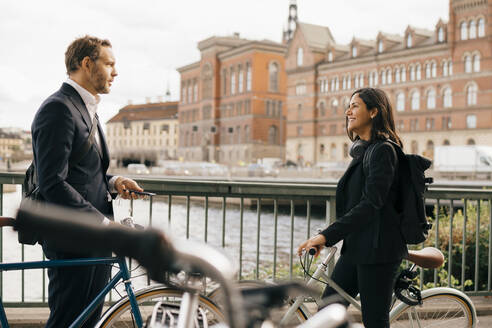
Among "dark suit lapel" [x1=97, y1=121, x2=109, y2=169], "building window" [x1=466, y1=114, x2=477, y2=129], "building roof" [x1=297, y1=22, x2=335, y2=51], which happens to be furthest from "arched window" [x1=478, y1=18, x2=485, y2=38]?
"dark suit lapel" [x1=97, y1=121, x2=109, y2=169]

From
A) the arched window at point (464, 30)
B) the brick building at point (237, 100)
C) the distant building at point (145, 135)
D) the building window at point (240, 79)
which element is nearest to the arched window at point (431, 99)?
the arched window at point (464, 30)

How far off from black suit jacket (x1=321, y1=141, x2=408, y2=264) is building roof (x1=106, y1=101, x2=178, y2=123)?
97.5 meters

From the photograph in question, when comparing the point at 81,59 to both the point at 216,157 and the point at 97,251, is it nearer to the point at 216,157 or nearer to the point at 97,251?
the point at 97,251

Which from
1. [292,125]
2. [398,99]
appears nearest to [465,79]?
[398,99]

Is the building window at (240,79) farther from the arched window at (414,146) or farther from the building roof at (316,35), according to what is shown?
the arched window at (414,146)

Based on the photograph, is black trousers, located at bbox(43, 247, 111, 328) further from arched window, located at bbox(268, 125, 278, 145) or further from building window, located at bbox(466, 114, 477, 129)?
arched window, located at bbox(268, 125, 278, 145)

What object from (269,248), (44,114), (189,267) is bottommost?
(269,248)

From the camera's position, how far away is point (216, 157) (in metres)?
79.1

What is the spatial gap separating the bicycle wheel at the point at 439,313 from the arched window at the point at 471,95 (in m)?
49.0

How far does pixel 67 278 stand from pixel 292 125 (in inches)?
2519

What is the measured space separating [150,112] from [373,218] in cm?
10554

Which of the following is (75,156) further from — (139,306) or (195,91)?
(195,91)

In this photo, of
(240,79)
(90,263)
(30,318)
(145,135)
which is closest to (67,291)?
(90,263)

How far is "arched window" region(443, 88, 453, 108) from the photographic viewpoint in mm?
51156
